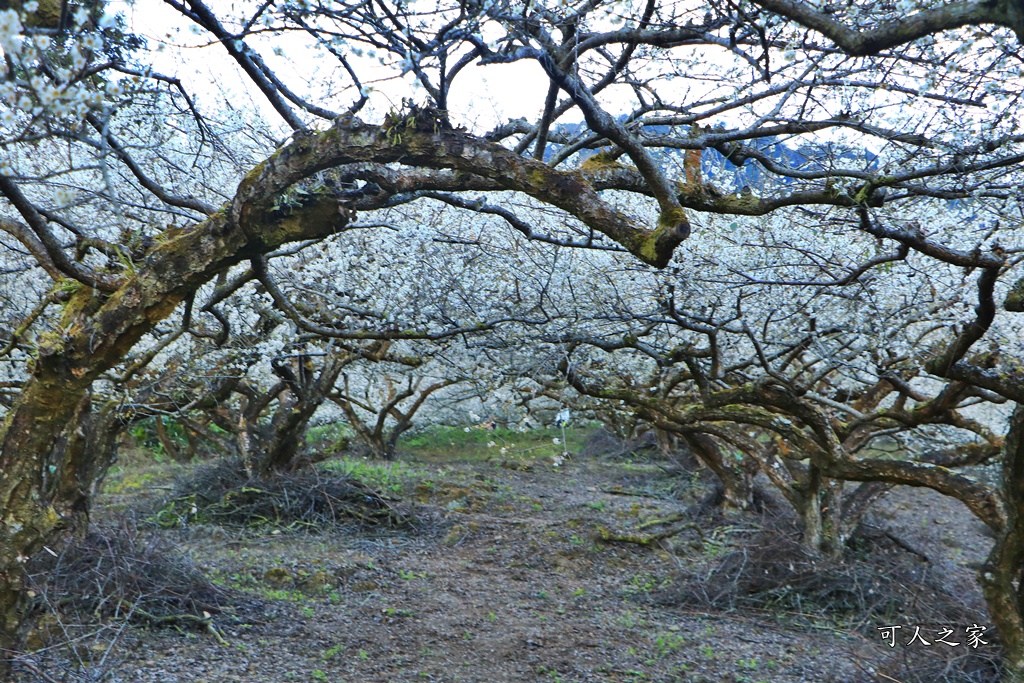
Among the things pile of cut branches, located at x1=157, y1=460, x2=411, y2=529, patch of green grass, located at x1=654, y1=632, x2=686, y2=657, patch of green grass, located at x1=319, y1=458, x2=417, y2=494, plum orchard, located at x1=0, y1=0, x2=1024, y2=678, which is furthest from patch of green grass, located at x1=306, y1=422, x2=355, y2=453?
plum orchard, located at x1=0, y1=0, x2=1024, y2=678

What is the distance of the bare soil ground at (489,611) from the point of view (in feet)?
19.5

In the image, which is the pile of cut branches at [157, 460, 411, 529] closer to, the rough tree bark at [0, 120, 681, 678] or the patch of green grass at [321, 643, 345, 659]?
the patch of green grass at [321, 643, 345, 659]

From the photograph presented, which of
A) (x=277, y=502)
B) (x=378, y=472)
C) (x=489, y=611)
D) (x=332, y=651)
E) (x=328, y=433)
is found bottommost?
(x=332, y=651)

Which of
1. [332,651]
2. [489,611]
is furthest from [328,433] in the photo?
[332,651]

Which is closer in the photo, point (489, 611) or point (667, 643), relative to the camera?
point (667, 643)

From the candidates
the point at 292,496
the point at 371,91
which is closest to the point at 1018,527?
the point at 371,91

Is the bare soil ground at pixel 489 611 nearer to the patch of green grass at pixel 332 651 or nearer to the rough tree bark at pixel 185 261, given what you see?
the patch of green grass at pixel 332 651

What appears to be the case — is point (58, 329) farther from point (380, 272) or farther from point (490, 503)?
point (490, 503)

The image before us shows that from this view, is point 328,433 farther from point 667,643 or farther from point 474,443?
point 667,643

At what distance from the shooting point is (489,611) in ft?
25.2

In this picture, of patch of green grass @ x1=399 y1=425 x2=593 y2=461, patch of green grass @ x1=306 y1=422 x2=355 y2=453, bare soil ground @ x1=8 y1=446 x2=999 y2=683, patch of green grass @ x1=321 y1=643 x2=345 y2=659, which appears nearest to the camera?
bare soil ground @ x1=8 y1=446 x2=999 y2=683

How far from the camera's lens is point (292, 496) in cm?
1077

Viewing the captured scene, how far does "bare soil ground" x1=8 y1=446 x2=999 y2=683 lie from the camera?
5.94 metres

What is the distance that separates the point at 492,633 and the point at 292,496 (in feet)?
15.2
